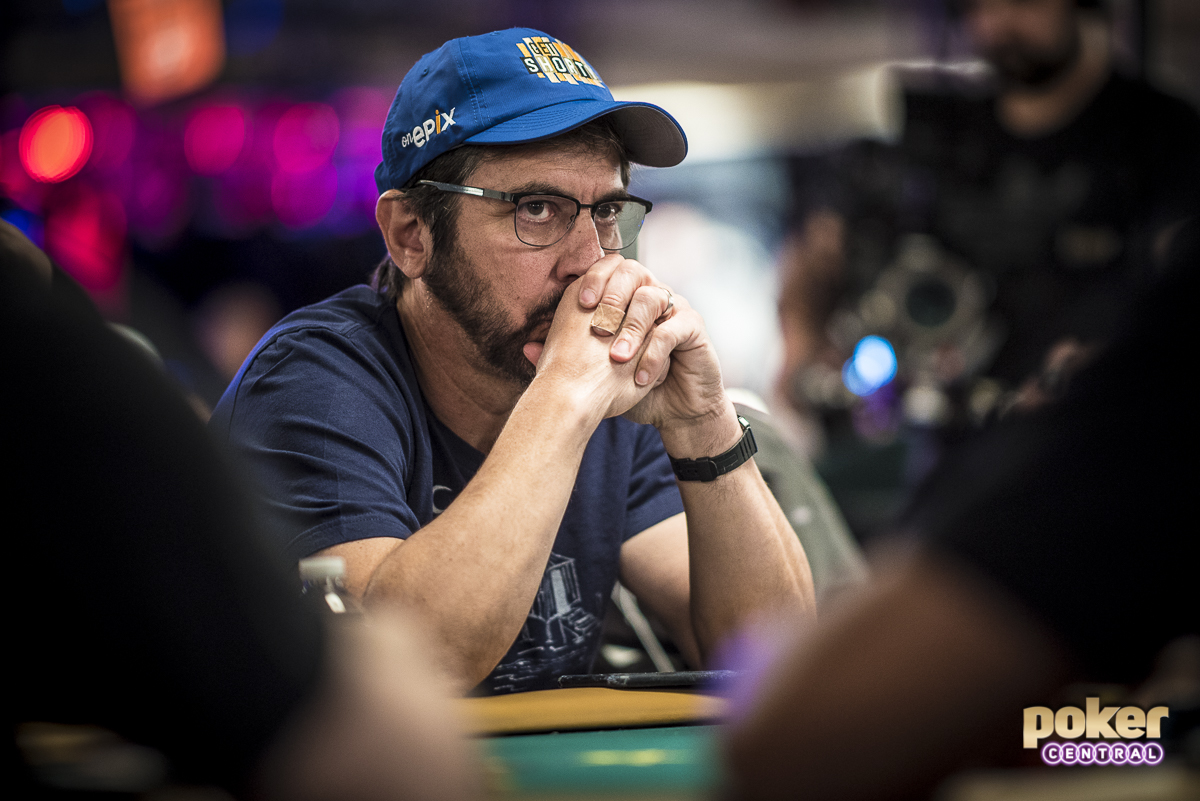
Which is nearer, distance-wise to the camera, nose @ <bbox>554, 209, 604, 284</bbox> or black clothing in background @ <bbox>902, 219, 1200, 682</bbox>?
black clothing in background @ <bbox>902, 219, 1200, 682</bbox>

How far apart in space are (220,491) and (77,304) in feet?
0.46

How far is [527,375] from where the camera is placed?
1598mm

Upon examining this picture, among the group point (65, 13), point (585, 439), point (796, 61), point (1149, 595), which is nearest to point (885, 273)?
point (585, 439)

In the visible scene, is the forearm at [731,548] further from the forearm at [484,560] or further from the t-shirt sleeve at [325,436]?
the t-shirt sleeve at [325,436]

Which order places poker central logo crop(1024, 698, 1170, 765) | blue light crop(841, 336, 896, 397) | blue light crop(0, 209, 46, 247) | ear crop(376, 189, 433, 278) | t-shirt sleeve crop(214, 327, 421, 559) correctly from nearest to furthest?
poker central logo crop(1024, 698, 1170, 765), blue light crop(0, 209, 46, 247), t-shirt sleeve crop(214, 327, 421, 559), ear crop(376, 189, 433, 278), blue light crop(841, 336, 896, 397)

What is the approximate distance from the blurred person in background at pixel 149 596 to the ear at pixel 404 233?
1.08 m

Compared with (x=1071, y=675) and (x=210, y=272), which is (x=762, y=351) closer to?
(x=210, y=272)

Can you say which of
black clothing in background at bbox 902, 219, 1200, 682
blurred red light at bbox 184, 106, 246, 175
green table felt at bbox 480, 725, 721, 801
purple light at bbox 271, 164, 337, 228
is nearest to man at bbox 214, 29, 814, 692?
green table felt at bbox 480, 725, 721, 801

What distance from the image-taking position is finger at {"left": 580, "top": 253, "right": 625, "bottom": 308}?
1.50m

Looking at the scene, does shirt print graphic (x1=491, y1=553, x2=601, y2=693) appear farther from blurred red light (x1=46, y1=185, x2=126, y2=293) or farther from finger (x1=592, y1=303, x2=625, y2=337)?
blurred red light (x1=46, y1=185, x2=126, y2=293)

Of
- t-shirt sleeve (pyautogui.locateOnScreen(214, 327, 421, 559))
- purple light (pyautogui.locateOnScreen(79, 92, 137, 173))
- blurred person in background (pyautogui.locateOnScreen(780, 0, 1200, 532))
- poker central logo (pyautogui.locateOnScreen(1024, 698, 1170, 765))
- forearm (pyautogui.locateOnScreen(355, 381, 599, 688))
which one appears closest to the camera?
poker central logo (pyautogui.locateOnScreen(1024, 698, 1170, 765))

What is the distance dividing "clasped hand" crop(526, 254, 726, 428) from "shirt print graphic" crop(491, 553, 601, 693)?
0.93 ft

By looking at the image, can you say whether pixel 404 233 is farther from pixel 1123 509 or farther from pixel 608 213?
pixel 1123 509

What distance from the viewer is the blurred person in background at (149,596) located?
1.82 feet
